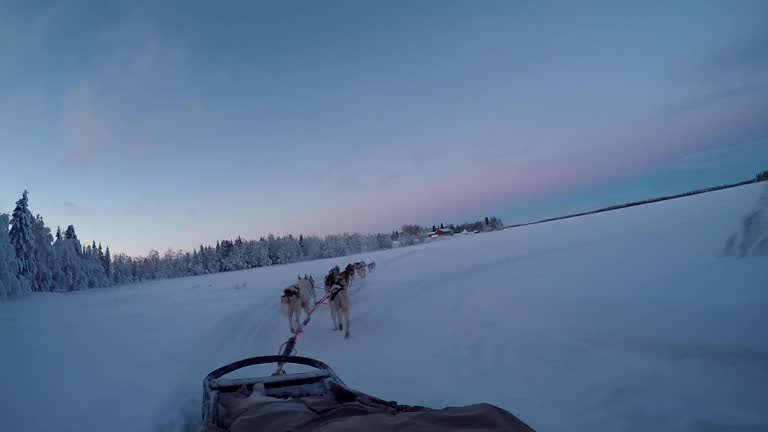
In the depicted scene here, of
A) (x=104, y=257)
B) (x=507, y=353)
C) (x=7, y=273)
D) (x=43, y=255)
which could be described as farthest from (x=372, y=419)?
(x=104, y=257)

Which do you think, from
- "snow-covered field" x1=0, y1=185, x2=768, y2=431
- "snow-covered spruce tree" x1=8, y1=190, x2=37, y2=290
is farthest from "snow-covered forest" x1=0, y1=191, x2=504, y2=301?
"snow-covered field" x1=0, y1=185, x2=768, y2=431

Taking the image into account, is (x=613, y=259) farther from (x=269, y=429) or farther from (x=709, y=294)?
(x=269, y=429)

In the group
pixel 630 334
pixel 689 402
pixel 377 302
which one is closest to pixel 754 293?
pixel 630 334

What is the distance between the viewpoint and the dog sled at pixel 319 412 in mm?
1856

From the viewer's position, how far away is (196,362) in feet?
18.2

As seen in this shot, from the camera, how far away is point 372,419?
6.44 feet

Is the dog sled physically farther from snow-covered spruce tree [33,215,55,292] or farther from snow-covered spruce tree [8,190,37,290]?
snow-covered spruce tree [33,215,55,292]

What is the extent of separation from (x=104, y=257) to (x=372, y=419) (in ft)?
241

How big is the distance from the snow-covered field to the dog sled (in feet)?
3.43

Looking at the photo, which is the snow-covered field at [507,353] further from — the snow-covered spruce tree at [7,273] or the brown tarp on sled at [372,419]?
the snow-covered spruce tree at [7,273]

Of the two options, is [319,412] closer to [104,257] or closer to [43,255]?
[43,255]

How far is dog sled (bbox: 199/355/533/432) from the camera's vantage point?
186 cm

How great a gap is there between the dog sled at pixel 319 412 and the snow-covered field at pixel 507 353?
3.43ft

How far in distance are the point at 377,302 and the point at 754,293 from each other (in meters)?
8.28
